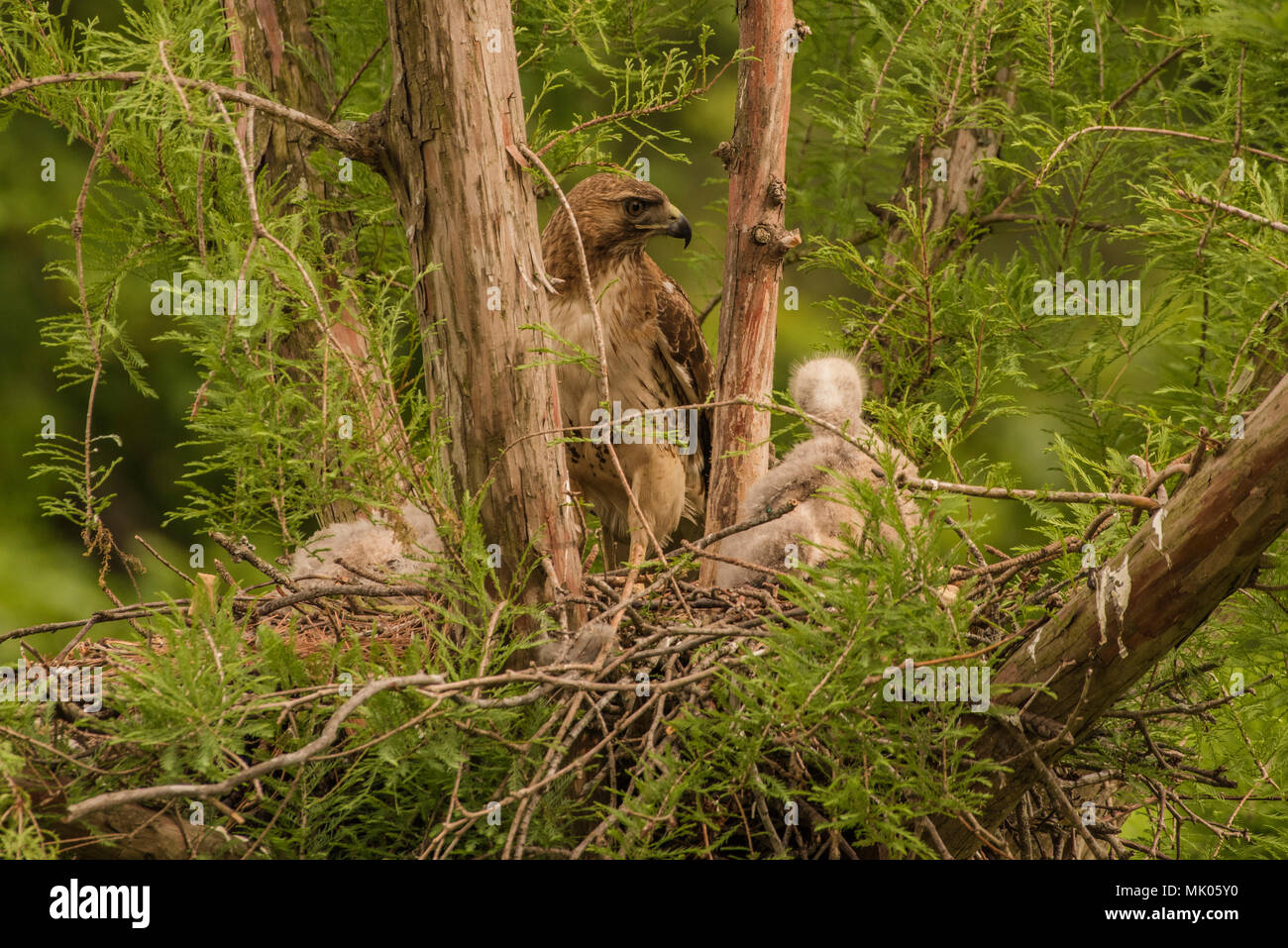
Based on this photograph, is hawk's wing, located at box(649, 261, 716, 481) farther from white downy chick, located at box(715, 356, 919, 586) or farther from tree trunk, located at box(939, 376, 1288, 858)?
tree trunk, located at box(939, 376, 1288, 858)

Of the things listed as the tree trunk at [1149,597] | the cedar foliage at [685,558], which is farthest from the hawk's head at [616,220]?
the tree trunk at [1149,597]

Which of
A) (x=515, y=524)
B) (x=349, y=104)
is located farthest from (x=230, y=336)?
(x=349, y=104)

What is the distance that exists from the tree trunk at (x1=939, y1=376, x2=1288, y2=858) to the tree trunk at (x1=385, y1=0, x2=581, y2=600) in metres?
1.08

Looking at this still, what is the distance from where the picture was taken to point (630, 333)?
4.28m

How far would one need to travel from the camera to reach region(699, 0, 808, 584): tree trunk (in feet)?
11.5

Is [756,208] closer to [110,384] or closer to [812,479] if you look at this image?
[812,479]

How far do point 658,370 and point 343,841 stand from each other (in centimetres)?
227

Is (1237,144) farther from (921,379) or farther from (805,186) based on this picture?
(805,186)

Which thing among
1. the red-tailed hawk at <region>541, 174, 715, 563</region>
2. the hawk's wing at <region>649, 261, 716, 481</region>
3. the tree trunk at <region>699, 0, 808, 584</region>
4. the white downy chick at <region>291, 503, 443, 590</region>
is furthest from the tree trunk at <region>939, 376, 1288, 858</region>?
the hawk's wing at <region>649, 261, 716, 481</region>

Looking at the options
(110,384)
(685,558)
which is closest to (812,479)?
(685,558)

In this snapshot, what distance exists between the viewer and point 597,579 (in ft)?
9.14

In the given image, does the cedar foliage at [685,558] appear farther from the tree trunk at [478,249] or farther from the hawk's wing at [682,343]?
the hawk's wing at [682,343]
